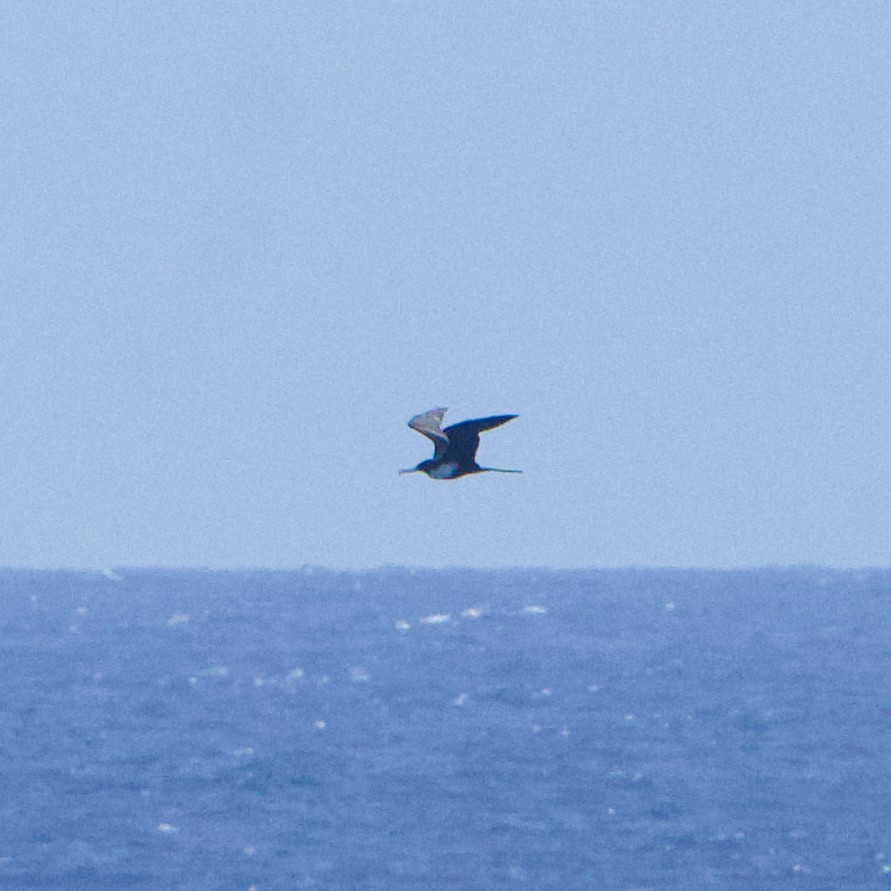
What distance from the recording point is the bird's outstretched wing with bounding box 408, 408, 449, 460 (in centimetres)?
1628

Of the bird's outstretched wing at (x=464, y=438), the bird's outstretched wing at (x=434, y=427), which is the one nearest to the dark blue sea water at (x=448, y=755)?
the bird's outstretched wing at (x=434, y=427)

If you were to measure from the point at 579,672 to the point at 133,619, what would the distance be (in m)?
48.6

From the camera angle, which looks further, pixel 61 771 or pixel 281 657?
pixel 281 657

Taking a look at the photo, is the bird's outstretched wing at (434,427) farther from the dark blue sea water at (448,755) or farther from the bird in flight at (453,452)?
the dark blue sea water at (448,755)

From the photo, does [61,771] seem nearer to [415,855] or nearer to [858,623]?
[415,855]

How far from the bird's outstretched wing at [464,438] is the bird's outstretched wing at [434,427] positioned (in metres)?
0.05

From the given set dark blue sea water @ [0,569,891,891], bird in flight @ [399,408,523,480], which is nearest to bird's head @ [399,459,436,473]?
bird in flight @ [399,408,523,480]

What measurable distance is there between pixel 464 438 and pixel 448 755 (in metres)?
57.5

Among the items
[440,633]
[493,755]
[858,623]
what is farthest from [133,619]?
[493,755]

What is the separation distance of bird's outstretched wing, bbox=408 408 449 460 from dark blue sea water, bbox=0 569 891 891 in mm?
→ 36294

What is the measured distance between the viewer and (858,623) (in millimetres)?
128500

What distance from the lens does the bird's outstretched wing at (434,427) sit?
16.3 m

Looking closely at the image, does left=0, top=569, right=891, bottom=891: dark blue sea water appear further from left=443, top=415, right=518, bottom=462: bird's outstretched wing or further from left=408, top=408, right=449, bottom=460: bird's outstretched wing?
left=443, top=415, right=518, bottom=462: bird's outstretched wing

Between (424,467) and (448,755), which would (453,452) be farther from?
(448,755)
